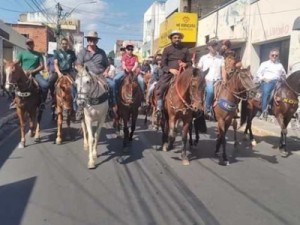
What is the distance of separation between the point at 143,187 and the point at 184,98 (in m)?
2.52

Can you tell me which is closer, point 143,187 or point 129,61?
point 143,187

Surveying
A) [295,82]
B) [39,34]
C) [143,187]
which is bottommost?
[143,187]

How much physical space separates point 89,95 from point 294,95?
5216 millimetres

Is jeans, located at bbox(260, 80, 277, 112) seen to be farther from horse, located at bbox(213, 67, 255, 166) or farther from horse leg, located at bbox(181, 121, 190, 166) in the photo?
horse leg, located at bbox(181, 121, 190, 166)

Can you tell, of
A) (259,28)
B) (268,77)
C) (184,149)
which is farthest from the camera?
(259,28)

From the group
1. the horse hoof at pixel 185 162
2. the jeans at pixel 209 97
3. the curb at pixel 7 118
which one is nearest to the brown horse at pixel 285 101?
the jeans at pixel 209 97

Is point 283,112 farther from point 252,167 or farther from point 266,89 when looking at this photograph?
point 252,167

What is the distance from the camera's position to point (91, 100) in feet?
30.1

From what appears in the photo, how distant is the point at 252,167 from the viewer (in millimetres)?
9727

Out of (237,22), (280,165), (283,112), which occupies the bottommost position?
(280,165)

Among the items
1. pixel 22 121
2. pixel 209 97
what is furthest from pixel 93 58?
pixel 209 97

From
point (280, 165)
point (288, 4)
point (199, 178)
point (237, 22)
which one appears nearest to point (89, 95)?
point (199, 178)

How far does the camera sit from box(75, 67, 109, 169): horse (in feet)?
29.1

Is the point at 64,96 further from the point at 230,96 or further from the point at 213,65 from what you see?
the point at 230,96
